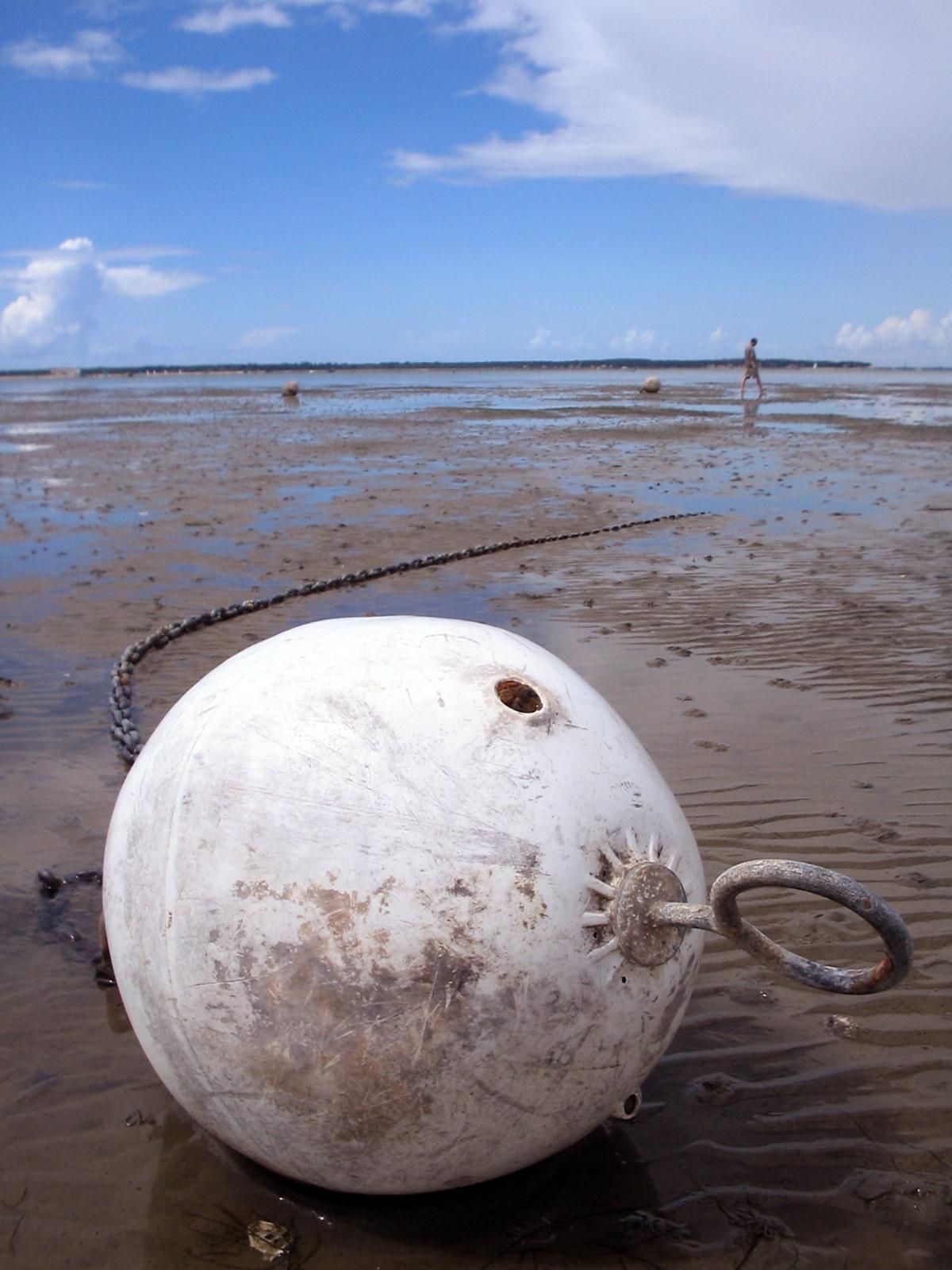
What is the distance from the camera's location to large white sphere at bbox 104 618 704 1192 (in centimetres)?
228

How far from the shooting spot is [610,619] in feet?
28.2

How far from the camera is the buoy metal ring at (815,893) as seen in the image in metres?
2.03

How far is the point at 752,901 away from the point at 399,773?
8.02 feet

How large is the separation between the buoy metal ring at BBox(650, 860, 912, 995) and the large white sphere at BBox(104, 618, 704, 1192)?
0.26 meters

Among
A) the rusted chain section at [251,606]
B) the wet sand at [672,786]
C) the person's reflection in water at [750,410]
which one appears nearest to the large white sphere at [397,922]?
the wet sand at [672,786]

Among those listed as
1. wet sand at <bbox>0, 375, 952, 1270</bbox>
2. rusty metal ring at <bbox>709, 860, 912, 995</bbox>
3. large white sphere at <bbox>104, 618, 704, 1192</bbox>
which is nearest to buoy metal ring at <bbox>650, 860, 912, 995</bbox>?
rusty metal ring at <bbox>709, 860, 912, 995</bbox>

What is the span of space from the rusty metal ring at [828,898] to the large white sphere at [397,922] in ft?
0.94

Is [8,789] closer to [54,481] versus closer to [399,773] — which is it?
[399,773]

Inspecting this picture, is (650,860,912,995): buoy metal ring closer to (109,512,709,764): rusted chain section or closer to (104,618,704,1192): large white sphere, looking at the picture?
(104,618,704,1192): large white sphere

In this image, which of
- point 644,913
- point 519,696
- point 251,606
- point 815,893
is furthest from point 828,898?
point 251,606

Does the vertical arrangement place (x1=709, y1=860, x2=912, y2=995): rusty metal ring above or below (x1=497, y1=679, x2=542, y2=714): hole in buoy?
below

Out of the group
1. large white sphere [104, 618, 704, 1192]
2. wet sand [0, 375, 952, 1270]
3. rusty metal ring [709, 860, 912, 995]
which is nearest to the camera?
rusty metal ring [709, 860, 912, 995]

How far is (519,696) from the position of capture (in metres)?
2.60

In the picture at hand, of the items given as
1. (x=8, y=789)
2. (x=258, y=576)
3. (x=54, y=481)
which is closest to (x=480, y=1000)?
(x=8, y=789)
